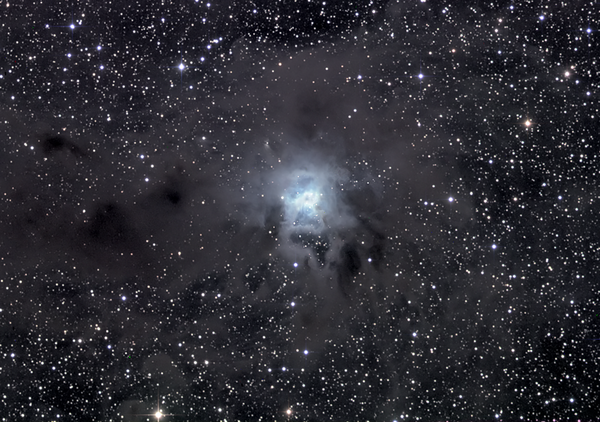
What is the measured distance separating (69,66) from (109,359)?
2.88 feet

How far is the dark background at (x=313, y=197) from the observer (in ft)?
3.38

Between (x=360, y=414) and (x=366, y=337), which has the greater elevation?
(x=366, y=337)

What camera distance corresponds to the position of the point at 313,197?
103 centimetres

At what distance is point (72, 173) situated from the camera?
3.40 ft

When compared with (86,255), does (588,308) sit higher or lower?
lower

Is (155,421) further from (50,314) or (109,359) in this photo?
(50,314)

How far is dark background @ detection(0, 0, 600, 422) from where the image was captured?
103 cm

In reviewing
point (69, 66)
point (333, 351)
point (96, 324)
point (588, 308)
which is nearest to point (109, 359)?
point (96, 324)

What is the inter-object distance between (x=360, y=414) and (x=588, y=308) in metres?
0.74

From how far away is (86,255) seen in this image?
1037 millimetres

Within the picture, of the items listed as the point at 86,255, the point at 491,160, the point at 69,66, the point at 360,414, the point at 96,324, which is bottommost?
the point at 360,414

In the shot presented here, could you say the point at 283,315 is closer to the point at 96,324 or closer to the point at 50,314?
the point at 96,324

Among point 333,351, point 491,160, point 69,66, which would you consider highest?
point 69,66

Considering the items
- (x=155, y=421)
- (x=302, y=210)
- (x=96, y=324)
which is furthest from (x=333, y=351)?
(x=96, y=324)
